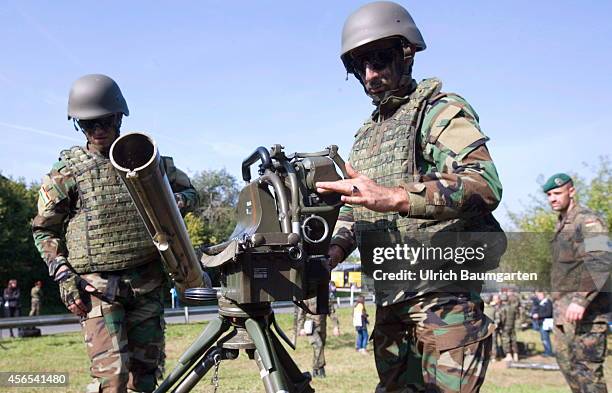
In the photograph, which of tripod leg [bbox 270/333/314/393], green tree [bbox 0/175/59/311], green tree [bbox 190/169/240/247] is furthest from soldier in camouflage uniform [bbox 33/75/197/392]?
green tree [bbox 190/169/240/247]

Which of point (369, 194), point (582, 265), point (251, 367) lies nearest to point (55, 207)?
point (369, 194)

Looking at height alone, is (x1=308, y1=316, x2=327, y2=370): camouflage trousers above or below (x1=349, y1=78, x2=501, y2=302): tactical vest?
below

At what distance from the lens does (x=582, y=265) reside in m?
6.44

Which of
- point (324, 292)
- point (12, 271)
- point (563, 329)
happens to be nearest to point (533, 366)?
point (563, 329)

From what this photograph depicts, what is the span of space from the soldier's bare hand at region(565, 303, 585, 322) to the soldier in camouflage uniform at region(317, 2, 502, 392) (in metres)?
→ 3.86

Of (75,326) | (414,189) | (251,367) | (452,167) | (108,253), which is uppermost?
(452,167)

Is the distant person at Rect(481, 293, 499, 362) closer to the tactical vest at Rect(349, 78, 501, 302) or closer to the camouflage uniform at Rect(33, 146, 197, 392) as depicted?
the camouflage uniform at Rect(33, 146, 197, 392)

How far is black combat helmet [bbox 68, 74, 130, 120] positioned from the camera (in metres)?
4.65

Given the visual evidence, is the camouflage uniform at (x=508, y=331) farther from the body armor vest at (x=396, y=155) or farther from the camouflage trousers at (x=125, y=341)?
the body armor vest at (x=396, y=155)

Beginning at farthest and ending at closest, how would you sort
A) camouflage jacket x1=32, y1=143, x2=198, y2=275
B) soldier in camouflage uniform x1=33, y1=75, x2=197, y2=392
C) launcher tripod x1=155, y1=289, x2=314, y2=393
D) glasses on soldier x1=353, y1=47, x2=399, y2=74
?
camouflage jacket x1=32, y1=143, x2=198, y2=275, soldier in camouflage uniform x1=33, y1=75, x2=197, y2=392, glasses on soldier x1=353, y1=47, x2=399, y2=74, launcher tripod x1=155, y1=289, x2=314, y2=393

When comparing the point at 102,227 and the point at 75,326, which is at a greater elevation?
the point at 102,227

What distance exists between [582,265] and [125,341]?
4741 mm

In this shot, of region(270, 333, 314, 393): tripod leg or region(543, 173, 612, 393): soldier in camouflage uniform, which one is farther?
region(543, 173, 612, 393): soldier in camouflage uniform

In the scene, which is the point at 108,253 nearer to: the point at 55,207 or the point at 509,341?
the point at 55,207
